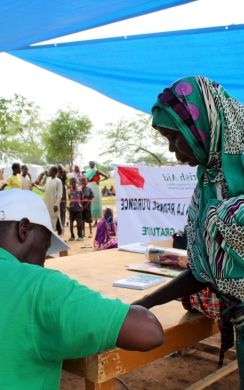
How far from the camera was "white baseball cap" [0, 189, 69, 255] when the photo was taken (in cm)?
122

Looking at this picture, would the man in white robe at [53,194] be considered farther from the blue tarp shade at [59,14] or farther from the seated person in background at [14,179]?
the blue tarp shade at [59,14]

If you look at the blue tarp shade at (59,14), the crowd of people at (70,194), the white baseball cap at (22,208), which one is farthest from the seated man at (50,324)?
the crowd of people at (70,194)

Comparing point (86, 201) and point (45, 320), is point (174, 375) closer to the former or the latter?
point (45, 320)

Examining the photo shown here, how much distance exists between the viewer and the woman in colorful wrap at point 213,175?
52.0 inches

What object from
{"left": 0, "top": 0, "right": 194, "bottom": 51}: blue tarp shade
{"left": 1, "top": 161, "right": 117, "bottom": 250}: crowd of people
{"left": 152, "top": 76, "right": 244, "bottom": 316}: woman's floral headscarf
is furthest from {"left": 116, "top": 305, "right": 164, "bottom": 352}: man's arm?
{"left": 1, "top": 161, "right": 117, "bottom": 250}: crowd of people

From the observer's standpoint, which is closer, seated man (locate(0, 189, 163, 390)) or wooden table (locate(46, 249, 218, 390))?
seated man (locate(0, 189, 163, 390))

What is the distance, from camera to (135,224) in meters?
6.27

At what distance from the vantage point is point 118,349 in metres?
1.50

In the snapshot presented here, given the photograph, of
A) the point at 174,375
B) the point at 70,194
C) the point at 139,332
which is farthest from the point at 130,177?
the point at 139,332

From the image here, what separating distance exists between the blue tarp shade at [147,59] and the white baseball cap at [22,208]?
219 centimetres

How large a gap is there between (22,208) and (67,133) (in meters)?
36.9

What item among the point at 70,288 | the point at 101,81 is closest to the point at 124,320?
the point at 70,288

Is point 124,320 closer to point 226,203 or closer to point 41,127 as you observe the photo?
point 226,203

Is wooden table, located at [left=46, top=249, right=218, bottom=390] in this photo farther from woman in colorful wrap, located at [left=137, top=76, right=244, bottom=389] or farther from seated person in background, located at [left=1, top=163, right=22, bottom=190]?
seated person in background, located at [left=1, top=163, right=22, bottom=190]
